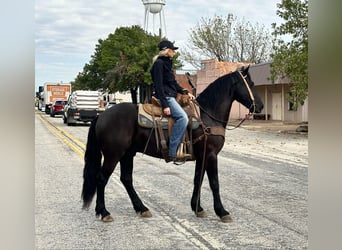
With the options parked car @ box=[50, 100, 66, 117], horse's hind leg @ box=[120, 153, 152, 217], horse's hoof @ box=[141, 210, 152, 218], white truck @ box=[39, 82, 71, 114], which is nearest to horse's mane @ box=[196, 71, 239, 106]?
horse's hind leg @ box=[120, 153, 152, 217]

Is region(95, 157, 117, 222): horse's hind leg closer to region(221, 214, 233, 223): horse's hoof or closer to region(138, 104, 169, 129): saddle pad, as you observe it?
region(138, 104, 169, 129): saddle pad

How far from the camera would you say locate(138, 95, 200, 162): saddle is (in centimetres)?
405

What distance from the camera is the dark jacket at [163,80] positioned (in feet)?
12.2

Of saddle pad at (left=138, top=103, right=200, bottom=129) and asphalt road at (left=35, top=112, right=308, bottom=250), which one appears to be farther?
saddle pad at (left=138, top=103, right=200, bottom=129)

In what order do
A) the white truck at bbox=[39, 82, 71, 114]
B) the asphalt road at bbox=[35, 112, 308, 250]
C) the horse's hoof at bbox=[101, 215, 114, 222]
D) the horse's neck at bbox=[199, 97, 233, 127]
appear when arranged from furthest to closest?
the horse's neck at bbox=[199, 97, 233, 127] < the horse's hoof at bbox=[101, 215, 114, 222] < the white truck at bbox=[39, 82, 71, 114] < the asphalt road at bbox=[35, 112, 308, 250]

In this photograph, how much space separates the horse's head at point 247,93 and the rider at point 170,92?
0.49 metres

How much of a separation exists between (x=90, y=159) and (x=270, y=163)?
16.1 feet

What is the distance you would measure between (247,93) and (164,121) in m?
0.86

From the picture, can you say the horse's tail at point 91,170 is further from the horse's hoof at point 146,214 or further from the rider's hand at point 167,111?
the rider's hand at point 167,111

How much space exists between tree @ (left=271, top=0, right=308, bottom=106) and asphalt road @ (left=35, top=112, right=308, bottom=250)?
221 cm

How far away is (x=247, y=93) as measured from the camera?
4.00 meters

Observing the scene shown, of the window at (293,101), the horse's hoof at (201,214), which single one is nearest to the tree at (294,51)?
the window at (293,101)

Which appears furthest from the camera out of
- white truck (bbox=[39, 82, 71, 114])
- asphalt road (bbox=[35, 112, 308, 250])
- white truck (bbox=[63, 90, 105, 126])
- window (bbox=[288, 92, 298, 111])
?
window (bbox=[288, 92, 298, 111])
